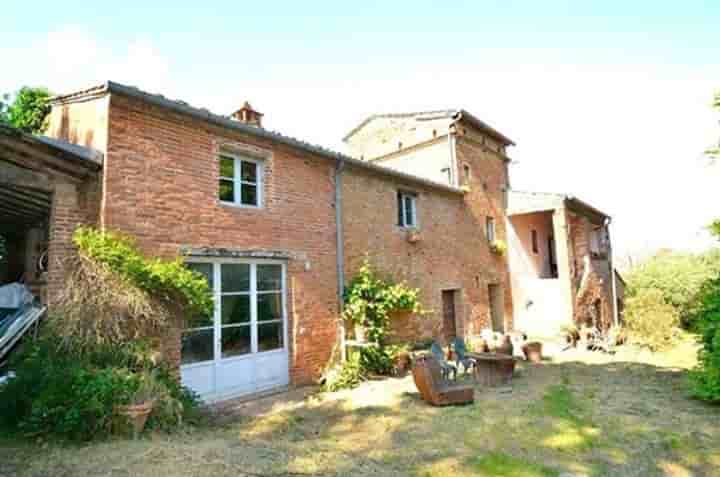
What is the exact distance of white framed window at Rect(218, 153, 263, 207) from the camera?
329 inches

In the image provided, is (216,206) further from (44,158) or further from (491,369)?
(491,369)

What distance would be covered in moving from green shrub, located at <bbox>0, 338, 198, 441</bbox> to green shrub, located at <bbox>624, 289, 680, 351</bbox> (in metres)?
15.3

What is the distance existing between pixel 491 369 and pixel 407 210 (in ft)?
17.8

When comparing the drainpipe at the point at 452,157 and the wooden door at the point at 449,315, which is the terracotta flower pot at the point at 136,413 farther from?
the drainpipe at the point at 452,157

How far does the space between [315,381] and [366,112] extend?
12751 mm

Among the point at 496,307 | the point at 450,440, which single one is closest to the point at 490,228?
the point at 496,307

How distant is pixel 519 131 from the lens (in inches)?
736

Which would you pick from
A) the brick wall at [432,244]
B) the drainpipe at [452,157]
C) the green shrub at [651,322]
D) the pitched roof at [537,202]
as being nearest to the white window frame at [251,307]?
the brick wall at [432,244]

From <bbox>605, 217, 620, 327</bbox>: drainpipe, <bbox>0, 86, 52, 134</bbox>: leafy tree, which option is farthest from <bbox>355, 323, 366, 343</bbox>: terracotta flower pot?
<bbox>605, 217, 620, 327</bbox>: drainpipe

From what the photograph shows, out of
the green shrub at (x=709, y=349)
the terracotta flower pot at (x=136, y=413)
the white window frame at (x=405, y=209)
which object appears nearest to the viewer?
the terracotta flower pot at (x=136, y=413)

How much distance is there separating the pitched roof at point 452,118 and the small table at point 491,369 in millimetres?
9453

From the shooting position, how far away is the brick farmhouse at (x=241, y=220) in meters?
6.70

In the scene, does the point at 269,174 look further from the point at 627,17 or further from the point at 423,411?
the point at 627,17

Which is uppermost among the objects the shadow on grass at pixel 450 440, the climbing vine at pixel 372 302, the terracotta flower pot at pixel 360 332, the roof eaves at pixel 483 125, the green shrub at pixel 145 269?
the roof eaves at pixel 483 125
